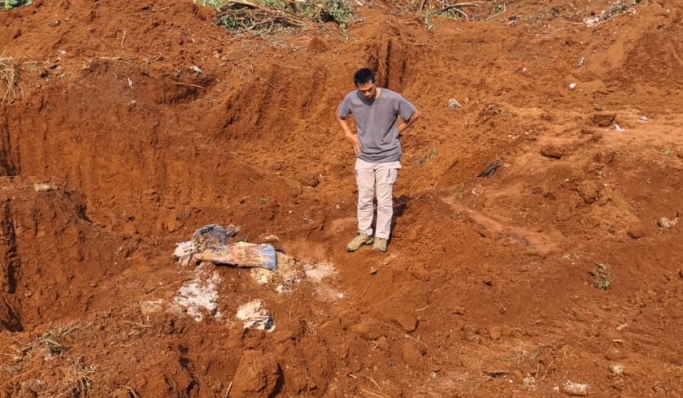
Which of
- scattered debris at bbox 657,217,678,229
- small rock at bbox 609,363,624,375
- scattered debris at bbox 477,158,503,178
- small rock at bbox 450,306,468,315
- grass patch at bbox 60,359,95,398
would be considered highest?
grass patch at bbox 60,359,95,398

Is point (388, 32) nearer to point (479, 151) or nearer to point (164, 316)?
point (479, 151)

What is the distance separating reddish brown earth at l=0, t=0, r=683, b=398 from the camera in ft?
15.4

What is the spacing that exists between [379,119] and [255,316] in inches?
84.2

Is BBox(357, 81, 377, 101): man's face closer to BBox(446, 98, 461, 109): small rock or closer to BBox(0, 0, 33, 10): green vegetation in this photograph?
BBox(446, 98, 461, 109): small rock

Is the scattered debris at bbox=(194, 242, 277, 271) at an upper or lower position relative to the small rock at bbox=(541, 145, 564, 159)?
upper

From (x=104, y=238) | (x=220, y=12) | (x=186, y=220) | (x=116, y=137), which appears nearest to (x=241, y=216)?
(x=186, y=220)

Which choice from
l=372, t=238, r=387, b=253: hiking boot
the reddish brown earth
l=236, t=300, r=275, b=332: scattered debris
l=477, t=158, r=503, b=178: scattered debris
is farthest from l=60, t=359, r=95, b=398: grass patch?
l=477, t=158, r=503, b=178: scattered debris

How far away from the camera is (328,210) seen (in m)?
7.26

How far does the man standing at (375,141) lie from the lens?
573cm

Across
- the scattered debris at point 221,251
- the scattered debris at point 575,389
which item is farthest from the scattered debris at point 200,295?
the scattered debris at point 575,389

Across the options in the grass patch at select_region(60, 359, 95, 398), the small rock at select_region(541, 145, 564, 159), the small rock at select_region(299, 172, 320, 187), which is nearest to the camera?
the grass patch at select_region(60, 359, 95, 398)

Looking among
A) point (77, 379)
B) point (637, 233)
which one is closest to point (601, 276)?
point (637, 233)

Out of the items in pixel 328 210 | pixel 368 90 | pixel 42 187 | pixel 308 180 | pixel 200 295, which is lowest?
pixel 308 180

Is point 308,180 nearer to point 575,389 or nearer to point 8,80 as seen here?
point 8,80
